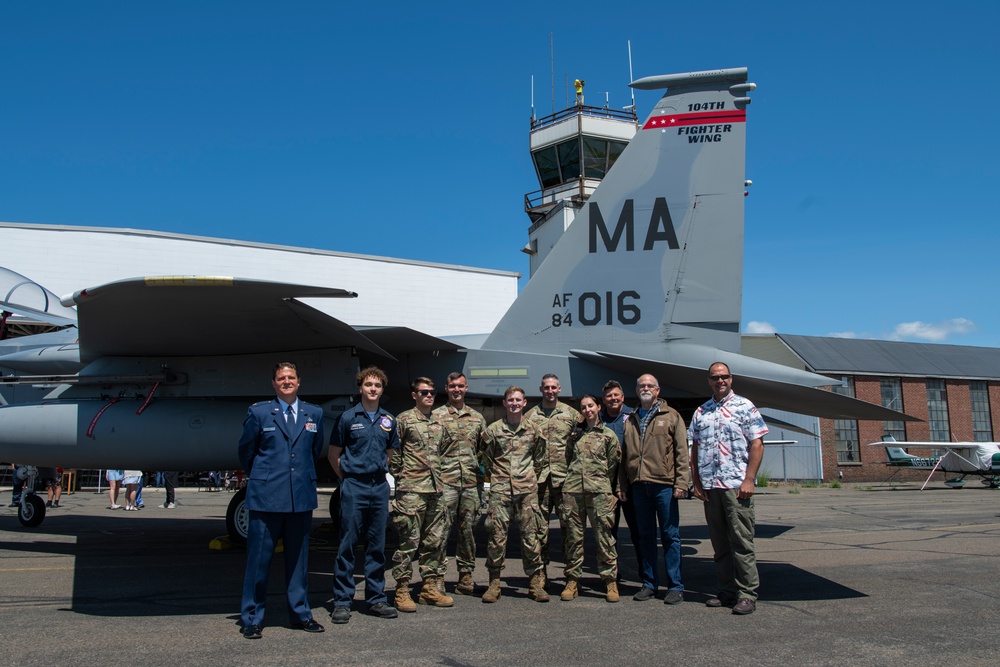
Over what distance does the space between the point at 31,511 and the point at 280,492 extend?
8498 mm

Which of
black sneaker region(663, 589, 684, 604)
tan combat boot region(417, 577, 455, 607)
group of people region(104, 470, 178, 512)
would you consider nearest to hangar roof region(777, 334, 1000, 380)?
group of people region(104, 470, 178, 512)

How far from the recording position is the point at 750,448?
211 inches

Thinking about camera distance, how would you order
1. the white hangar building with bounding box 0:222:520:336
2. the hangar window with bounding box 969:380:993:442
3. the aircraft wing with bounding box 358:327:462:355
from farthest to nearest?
the hangar window with bounding box 969:380:993:442 → the white hangar building with bounding box 0:222:520:336 → the aircraft wing with bounding box 358:327:462:355

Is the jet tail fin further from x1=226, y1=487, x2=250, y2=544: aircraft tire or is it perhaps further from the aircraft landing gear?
the aircraft landing gear

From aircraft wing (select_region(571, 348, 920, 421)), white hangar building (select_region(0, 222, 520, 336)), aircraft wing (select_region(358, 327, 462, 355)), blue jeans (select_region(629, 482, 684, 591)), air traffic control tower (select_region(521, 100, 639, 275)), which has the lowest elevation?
blue jeans (select_region(629, 482, 684, 591))

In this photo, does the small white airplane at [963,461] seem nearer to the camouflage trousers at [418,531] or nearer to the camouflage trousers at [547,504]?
the camouflage trousers at [547,504]

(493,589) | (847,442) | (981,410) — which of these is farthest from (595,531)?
A: (981,410)

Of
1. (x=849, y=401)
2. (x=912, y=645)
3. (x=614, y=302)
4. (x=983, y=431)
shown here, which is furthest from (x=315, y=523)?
(x=983, y=431)

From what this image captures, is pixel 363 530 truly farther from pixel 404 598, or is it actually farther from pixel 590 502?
pixel 590 502

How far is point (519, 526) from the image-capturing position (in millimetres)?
5461

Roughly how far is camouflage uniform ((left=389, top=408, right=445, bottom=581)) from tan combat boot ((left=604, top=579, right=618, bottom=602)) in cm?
134

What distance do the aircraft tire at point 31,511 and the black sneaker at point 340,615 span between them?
8.23 metres

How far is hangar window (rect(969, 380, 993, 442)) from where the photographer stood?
3531 centimetres

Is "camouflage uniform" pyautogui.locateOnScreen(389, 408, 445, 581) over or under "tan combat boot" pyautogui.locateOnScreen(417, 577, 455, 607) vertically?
over
